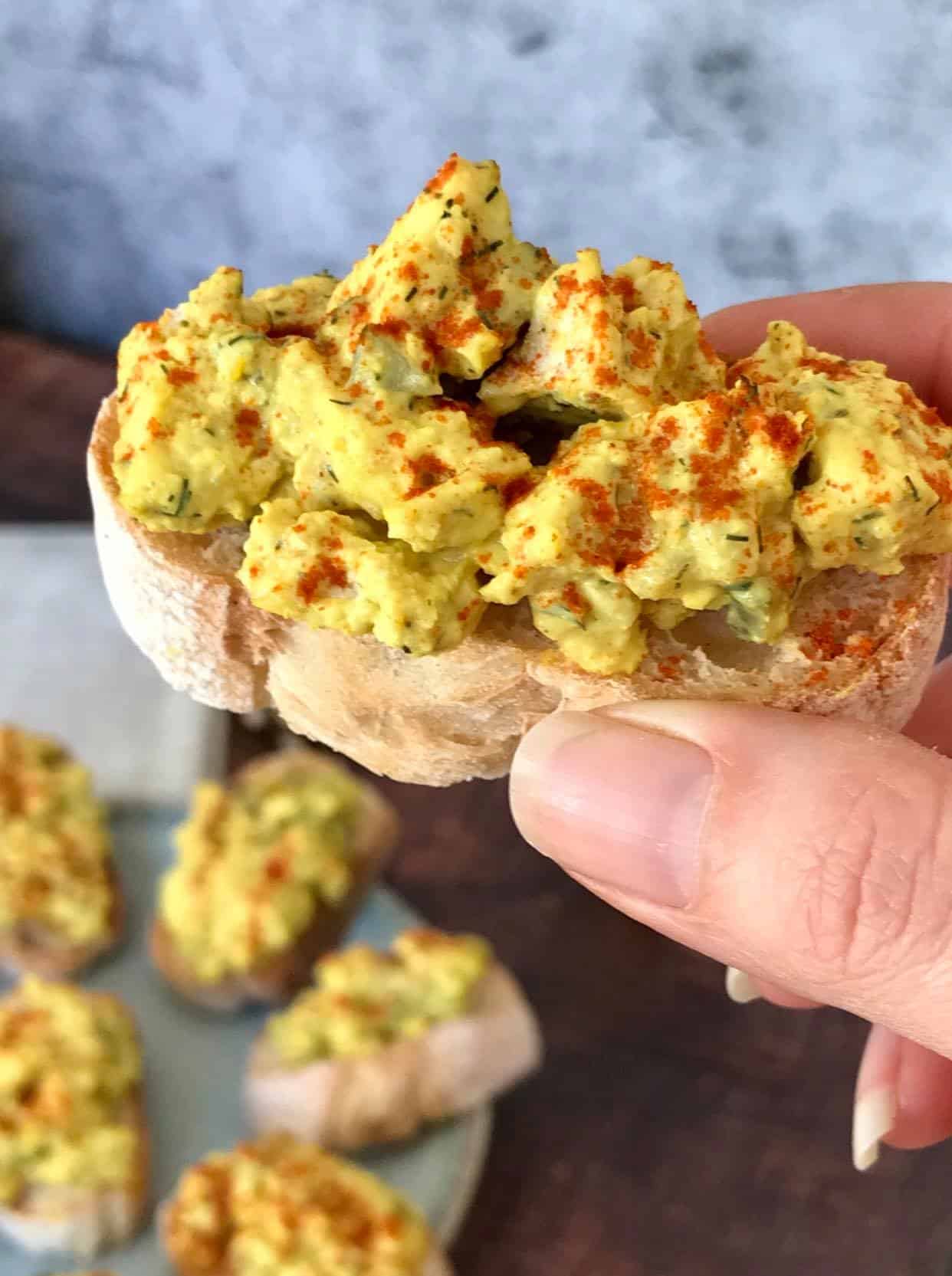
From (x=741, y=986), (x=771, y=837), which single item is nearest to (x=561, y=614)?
(x=771, y=837)

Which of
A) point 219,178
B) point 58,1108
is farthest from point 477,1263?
point 219,178

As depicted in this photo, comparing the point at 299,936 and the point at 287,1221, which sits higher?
the point at 299,936

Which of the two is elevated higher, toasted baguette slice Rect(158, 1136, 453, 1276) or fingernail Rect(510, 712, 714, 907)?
fingernail Rect(510, 712, 714, 907)

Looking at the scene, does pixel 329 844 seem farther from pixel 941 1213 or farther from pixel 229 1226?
pixel 941 1213

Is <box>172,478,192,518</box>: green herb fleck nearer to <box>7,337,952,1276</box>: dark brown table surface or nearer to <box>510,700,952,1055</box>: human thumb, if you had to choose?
<box>510,700,952,1055</box>: human thumb

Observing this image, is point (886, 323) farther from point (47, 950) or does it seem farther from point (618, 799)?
point (47, 950)

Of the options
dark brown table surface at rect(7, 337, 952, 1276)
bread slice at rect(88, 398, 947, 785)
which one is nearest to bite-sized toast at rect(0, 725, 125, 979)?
dark brown table surface at rect(7, 337, 952, 1276)
